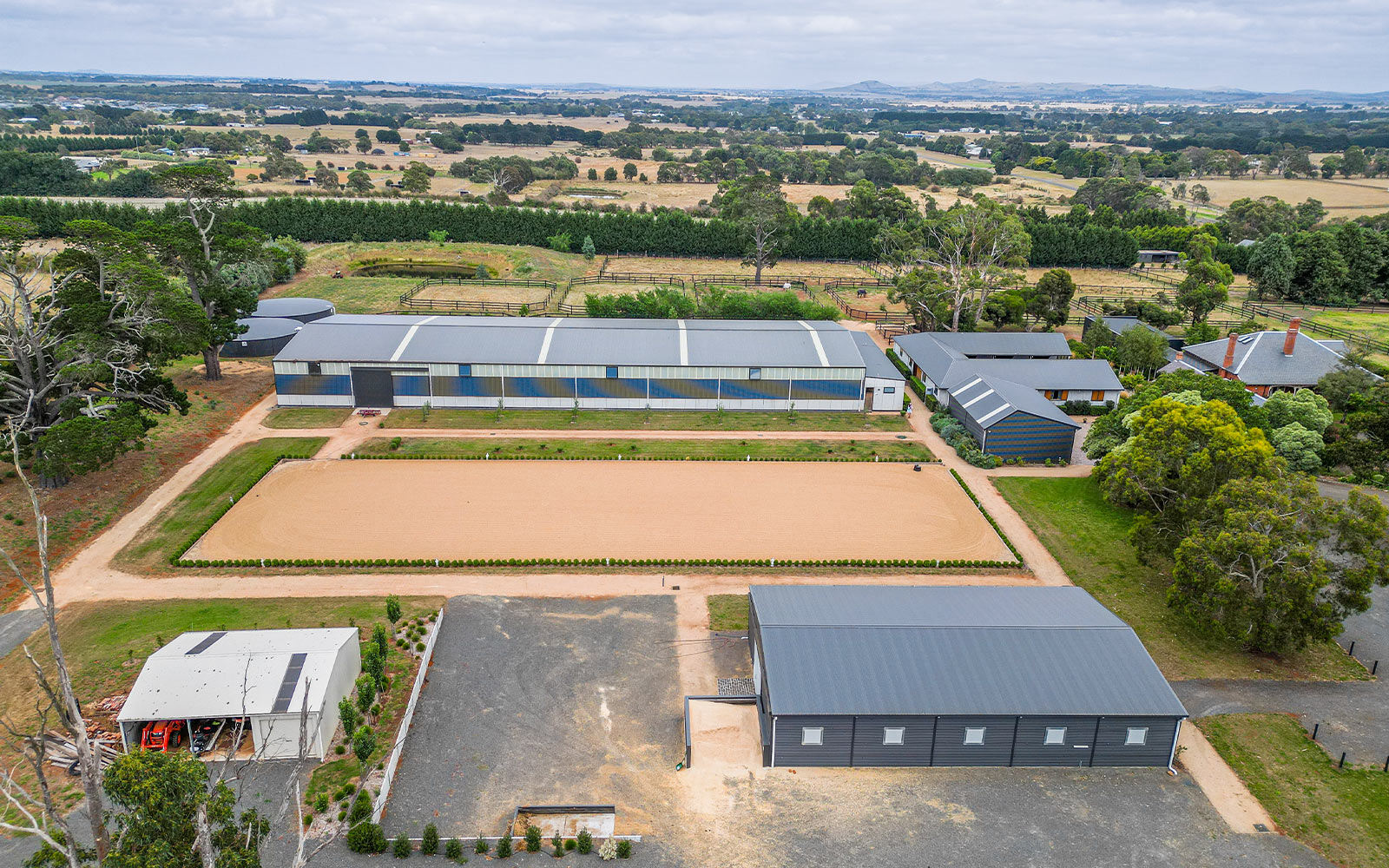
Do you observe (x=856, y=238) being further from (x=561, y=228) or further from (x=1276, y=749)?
(x=1276, y=749)

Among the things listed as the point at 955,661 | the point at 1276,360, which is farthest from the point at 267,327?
the point at 1276,360

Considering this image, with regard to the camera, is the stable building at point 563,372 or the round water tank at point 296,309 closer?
the stable building at point 563,372

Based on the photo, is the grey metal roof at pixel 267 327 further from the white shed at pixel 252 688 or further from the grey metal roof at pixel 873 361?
the white shed at pixel 252 688

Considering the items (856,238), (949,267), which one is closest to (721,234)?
(856,238)

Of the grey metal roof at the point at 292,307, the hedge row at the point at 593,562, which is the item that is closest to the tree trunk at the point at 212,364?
the grey metal roof at the point at 292,307

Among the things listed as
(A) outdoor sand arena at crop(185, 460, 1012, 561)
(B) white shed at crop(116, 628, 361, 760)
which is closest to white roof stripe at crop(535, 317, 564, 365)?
(A) outdoor sand arena at crop(185, 460, 1012, 561)
